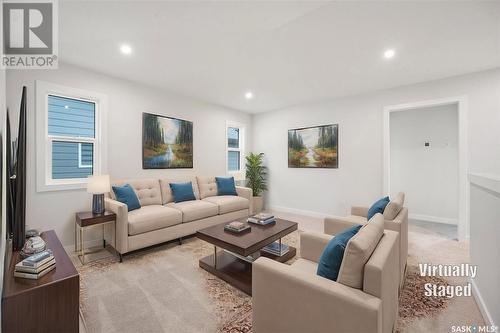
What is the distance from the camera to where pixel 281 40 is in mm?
2447

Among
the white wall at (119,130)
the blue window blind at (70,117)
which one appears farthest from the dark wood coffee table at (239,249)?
the blue window blind at (70,117)

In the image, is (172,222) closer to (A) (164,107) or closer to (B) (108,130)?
(B) (108,130)

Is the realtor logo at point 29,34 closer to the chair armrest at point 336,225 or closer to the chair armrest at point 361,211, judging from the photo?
the chair armrest at point 336,225

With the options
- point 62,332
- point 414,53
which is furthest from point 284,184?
point 62,332

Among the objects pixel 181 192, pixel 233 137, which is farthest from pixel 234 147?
pixel 181 192

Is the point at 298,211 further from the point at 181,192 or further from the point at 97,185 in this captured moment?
the point at 97,185

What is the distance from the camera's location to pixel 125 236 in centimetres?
267

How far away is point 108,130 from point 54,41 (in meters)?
1.28

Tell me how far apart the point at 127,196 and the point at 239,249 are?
1.97 metres

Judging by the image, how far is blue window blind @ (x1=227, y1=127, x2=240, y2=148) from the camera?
5.56m

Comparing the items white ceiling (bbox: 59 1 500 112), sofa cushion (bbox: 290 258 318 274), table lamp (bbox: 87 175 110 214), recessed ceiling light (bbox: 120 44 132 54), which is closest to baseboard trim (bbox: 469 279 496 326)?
sofa cushion (bbox: 290 258 318 274)

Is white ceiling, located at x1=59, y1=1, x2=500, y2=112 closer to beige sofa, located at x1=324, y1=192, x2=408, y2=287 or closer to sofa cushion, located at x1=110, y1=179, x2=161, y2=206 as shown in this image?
sofa cushion, located at x1=110, y1=179, x2=161, y2=206

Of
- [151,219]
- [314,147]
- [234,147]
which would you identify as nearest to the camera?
[151,219]

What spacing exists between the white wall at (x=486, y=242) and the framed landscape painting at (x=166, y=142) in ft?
13.8
